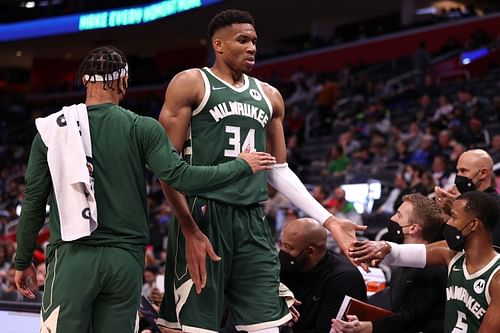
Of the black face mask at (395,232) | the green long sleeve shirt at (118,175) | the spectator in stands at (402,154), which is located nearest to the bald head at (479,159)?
the black face mask at (395,232)

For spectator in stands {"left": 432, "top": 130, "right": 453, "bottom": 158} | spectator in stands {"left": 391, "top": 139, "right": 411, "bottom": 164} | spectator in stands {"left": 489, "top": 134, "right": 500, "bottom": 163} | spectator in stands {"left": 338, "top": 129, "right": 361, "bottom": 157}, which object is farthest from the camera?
spectator in stands {"left": 338, "top": 129, "right": 361, "bottom": 157}

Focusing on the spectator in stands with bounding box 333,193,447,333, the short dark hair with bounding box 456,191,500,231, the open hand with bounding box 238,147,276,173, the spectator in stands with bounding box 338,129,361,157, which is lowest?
the spectator in stands with bounding box 333,193,447,333

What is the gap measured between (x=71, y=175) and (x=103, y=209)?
187mm

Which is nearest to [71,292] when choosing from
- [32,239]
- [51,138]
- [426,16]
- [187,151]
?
[32,239]

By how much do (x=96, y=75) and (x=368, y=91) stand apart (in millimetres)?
13542

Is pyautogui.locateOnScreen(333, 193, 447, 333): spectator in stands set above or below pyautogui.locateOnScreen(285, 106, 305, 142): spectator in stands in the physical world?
below

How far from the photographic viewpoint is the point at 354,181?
11.4 metres

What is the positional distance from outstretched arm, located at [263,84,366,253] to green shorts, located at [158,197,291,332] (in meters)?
0.24

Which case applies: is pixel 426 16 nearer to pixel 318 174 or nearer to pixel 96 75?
pixel 318 174

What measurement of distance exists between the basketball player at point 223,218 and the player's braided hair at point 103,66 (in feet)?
0.95

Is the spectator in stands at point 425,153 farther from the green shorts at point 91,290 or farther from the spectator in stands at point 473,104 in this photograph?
the green shorts at point 91,290

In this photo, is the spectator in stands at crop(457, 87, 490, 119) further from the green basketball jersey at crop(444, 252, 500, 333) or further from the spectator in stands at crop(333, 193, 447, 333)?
the green basketball jersey at crop(444, 252, 500, 333)

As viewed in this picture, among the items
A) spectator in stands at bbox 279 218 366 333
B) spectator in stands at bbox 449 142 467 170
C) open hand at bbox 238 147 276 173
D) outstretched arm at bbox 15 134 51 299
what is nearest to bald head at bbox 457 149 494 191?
spectator in stands at bbox 279 218 366 333

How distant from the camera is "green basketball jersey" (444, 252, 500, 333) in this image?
3947 millimetres
